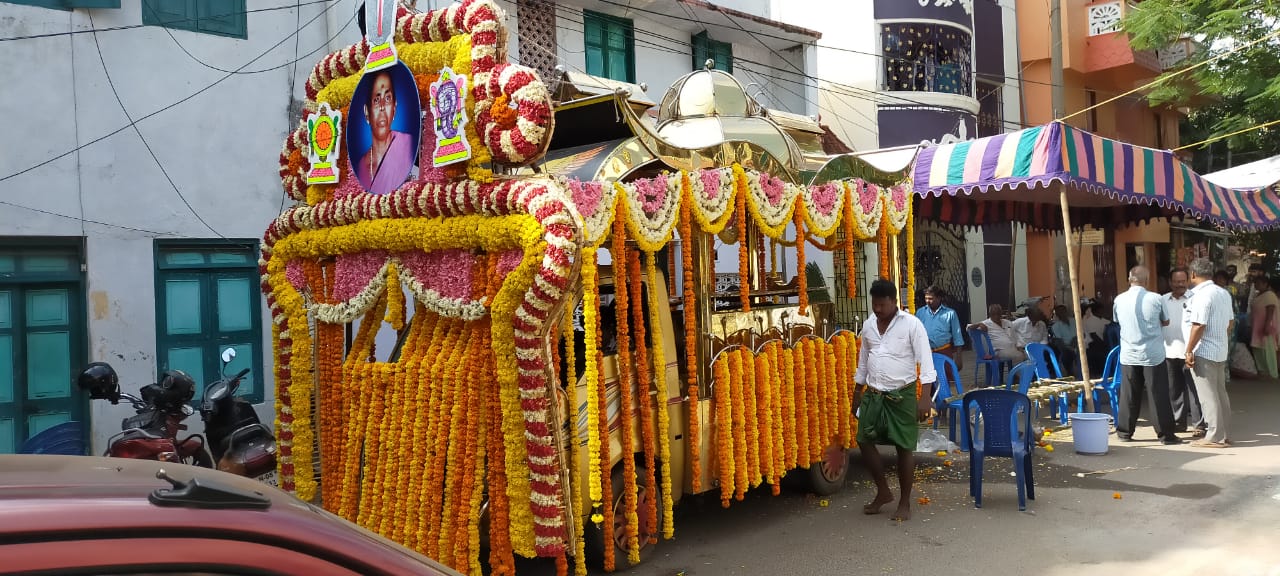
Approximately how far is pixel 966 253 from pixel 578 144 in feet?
42.2

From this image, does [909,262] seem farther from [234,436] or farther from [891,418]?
[234,436]

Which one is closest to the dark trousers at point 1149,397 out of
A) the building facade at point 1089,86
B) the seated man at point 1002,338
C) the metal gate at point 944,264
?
the seated man at point 1002,338

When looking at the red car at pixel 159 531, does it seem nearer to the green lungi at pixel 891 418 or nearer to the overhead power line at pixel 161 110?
the green lungi at pixel 891 418

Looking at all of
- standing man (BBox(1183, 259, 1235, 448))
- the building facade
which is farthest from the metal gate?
standing man (BBox(1183, 259, 1235, 448))

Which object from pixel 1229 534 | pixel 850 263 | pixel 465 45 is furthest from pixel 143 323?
pixel 1229 534

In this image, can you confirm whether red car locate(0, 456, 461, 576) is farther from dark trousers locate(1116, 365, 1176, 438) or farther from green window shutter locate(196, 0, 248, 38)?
dark trousers locate(1116, 365, 1176, 438)

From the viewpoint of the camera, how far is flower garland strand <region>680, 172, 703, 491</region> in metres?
5.64

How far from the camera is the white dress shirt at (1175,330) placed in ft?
29.1

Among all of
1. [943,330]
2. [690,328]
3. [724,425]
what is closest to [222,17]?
[690,328]

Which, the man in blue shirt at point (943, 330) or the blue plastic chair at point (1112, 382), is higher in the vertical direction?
the man in blue shirt at point (943, 330)

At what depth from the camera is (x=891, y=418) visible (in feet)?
20.8

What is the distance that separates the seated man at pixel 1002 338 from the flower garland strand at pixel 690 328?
6.50 m

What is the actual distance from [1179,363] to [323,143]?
8111mm

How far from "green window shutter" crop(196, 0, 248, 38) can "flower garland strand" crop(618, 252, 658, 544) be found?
5.67 metres
